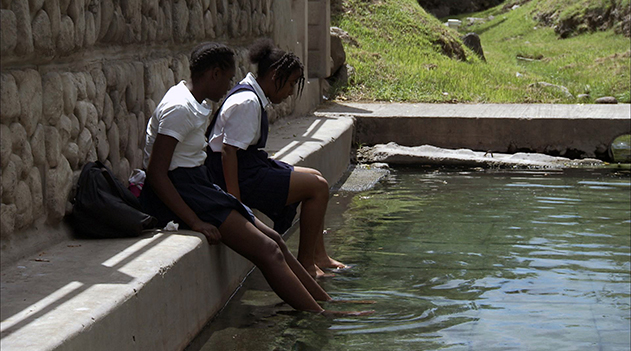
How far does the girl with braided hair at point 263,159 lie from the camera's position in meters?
4.76

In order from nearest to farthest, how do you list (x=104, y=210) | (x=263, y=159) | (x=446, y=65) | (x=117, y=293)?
(x=117, y=293) → (x=104, y=210) → (x=263, y=159) → (x=446, y=65)

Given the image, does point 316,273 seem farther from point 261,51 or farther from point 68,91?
point 68,91

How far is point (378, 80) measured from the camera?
13.8 meters

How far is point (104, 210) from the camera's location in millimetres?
4160

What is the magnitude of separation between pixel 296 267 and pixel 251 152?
813 mm

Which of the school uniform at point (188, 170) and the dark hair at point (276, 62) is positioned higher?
the dark hair at point (276, 62)

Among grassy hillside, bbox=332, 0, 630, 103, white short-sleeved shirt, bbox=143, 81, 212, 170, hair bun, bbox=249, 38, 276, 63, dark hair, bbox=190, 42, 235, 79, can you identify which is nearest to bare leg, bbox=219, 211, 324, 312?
white short-sleeved shirt, bbox=143, 81, 212, 170

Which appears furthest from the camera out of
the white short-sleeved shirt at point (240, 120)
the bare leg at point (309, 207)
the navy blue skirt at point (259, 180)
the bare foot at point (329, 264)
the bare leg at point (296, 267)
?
the bare foot at point (329, 264)

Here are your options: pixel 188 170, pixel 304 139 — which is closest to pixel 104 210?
pixel 188 170

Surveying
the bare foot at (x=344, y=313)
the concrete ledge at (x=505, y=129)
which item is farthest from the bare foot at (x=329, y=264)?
the concrete ledge at (x=505, y=129)

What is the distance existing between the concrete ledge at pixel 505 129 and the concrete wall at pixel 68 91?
4.79 m

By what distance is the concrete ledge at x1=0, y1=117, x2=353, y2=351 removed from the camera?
112 inches

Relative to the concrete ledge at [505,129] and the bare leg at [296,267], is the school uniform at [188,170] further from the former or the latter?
the concrete ledge at [505,129]

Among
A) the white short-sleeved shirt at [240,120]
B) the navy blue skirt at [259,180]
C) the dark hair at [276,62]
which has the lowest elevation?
the navy blue skirt at [259,180]
